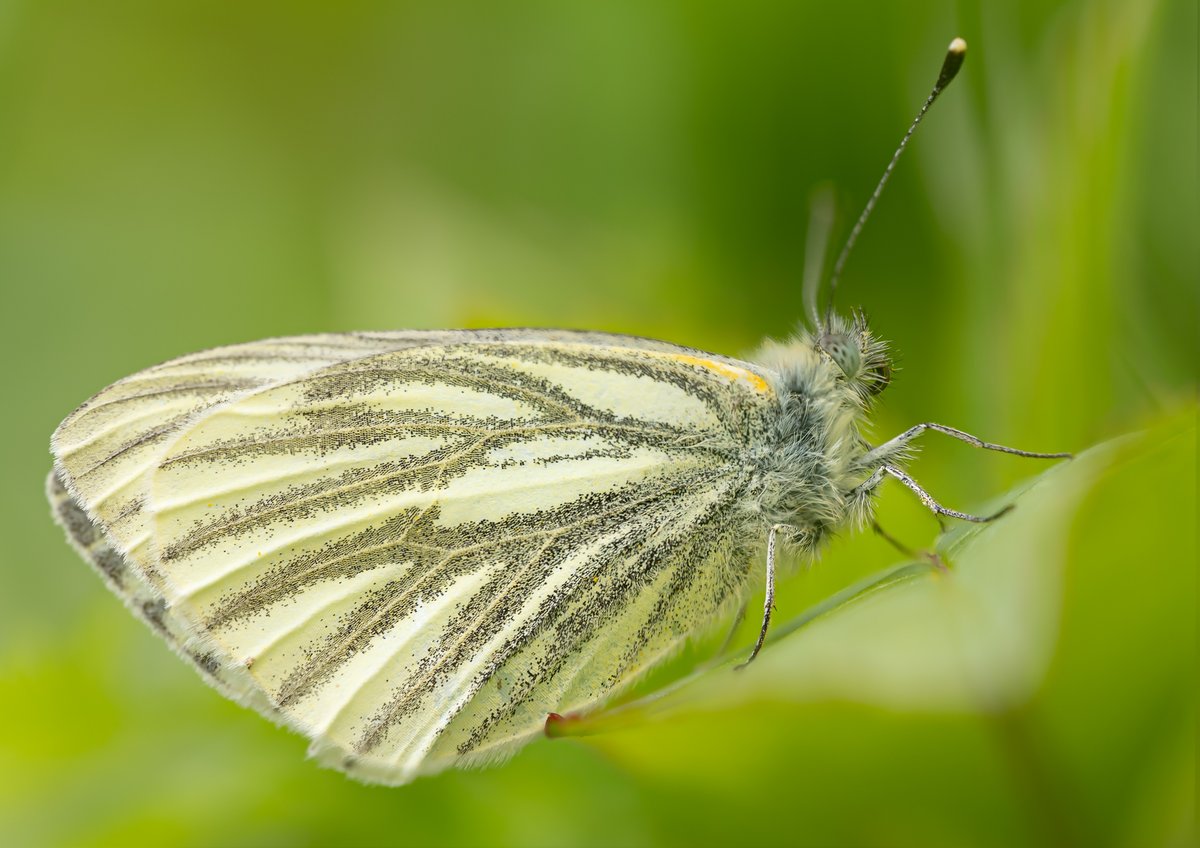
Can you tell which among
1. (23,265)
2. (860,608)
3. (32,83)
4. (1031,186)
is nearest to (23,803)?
(860,608)

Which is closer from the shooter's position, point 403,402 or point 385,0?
point 403,402

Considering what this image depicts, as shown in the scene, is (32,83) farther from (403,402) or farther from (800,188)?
(800,188)

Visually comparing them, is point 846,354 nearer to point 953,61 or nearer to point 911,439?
point 911,439

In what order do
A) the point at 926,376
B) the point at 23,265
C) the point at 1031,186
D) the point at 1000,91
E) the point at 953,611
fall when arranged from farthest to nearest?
the point at 23,265 → the point at 926,376 → the point at 1000,91 → the point at 1031,186 → the point at 953,611

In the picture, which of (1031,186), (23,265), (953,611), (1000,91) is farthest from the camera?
(23,265)

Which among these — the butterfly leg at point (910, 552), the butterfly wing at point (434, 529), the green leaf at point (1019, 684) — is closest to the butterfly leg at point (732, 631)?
the butterfly wing at point (434, 529)

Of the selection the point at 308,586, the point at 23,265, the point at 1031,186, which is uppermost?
the point at 23,265

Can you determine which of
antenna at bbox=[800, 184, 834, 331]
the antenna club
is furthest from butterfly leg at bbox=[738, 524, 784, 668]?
the antenna club

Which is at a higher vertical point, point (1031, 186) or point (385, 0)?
point (385, 0)
